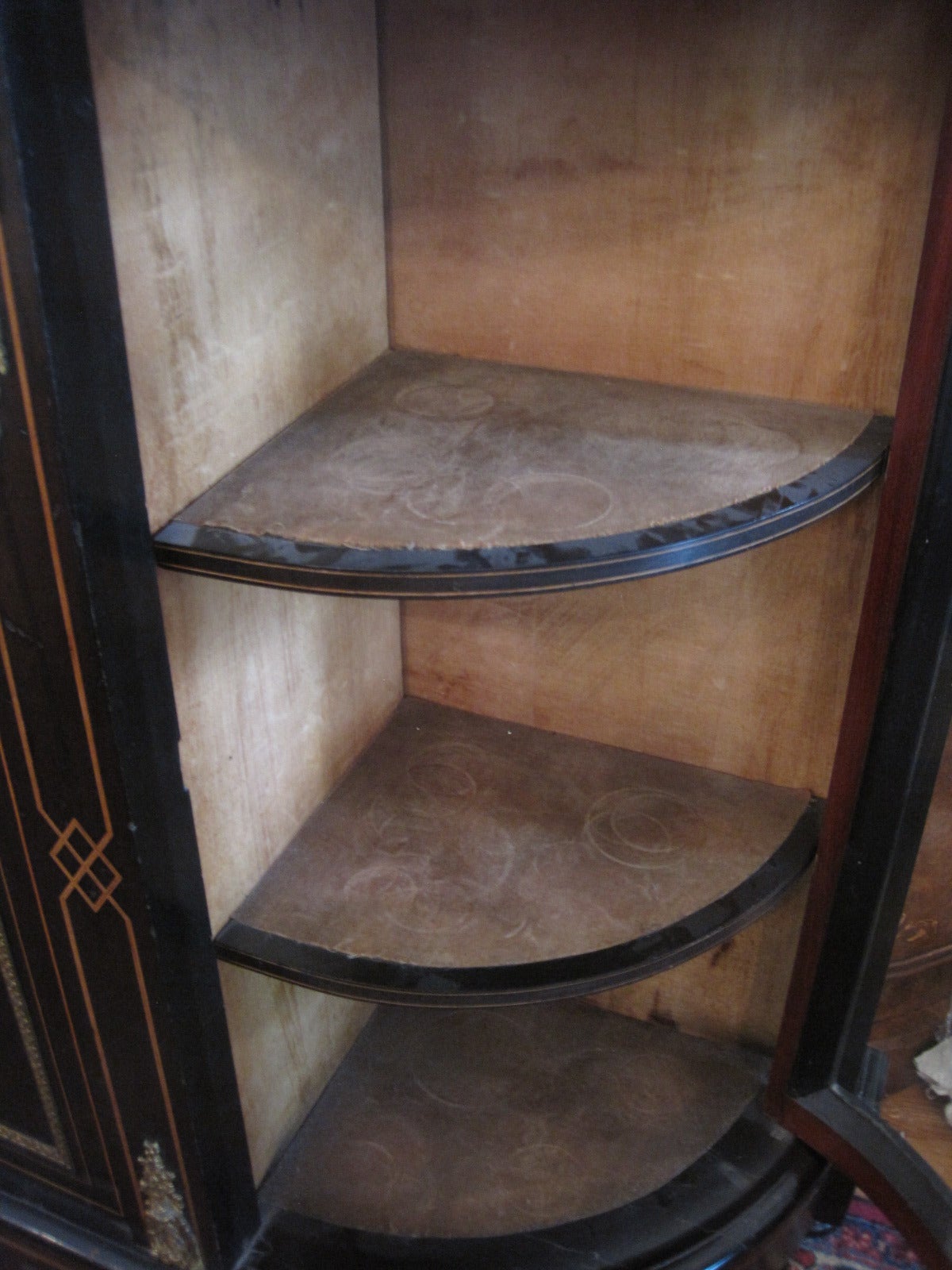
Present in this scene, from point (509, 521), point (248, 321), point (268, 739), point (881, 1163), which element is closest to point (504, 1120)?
point (881, 1163)

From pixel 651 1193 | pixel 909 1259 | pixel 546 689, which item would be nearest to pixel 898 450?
pixel 546 689

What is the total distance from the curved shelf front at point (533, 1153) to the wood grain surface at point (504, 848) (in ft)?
1.33

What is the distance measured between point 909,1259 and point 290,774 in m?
1.02

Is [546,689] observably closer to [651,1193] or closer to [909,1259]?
[651,1193]

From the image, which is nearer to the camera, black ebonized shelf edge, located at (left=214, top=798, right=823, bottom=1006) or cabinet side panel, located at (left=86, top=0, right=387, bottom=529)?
cabinet side panel, located at (left=86, top=0, right=387, bottom=529)

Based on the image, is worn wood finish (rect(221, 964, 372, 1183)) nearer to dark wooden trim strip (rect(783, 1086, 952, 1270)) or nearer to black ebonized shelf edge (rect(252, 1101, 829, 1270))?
black ebonized shelf edge (rect(252, 1101, 829, 1270))

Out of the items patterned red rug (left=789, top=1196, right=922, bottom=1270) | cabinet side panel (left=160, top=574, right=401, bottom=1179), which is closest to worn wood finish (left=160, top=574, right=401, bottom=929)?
cabinet side panel (left=160, top=574, right=401, bottom=1179)

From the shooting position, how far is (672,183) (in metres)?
1.11

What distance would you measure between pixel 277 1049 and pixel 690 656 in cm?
66

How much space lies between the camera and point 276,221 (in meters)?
1.04

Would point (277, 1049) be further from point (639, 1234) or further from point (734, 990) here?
point (734, 990)

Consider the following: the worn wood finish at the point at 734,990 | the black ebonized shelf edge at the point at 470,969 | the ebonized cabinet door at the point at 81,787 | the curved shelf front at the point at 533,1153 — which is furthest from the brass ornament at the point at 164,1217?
the worn wood finish at the point at 734,990

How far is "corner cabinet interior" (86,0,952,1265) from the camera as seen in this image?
94cm

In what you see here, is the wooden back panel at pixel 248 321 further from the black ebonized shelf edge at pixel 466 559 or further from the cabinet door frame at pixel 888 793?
the cabinet door frame at pixel 888 793
